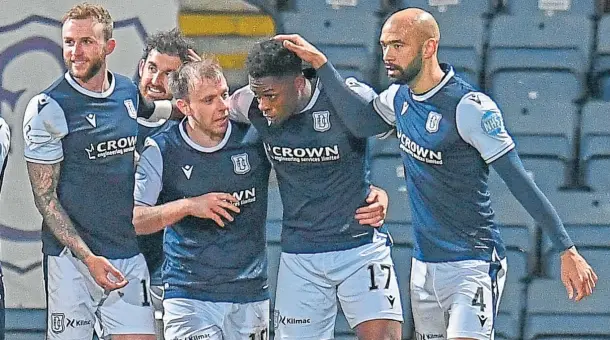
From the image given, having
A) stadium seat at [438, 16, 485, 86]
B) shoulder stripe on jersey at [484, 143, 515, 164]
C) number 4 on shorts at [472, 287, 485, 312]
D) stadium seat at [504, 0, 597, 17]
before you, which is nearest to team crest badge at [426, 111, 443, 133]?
shoulder stripe on jersey at [484, 143, 515, 164]

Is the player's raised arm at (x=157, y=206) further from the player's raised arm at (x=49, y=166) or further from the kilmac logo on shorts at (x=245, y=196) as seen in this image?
the player's raised arm at (x=49, y=166)

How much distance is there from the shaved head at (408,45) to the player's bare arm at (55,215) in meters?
1.49

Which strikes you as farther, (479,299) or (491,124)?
(479,299)

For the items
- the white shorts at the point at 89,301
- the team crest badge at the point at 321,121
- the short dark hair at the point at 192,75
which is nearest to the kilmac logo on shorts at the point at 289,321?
the white shorts at the point at 89,301

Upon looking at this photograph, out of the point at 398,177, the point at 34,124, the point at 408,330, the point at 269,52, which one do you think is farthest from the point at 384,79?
the point at 34,124

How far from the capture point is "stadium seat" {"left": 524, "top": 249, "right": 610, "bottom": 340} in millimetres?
7438

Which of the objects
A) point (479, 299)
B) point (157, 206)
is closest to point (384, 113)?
point (479, 299)

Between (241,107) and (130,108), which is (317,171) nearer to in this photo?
(241,107)

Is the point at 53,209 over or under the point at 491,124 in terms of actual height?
under

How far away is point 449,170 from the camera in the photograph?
524 cm

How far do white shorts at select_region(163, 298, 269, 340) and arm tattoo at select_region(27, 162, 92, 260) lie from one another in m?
0.46

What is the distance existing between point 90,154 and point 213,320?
0.93m

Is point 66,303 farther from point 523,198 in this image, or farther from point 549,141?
point 549,141

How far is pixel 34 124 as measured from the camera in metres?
5.46
